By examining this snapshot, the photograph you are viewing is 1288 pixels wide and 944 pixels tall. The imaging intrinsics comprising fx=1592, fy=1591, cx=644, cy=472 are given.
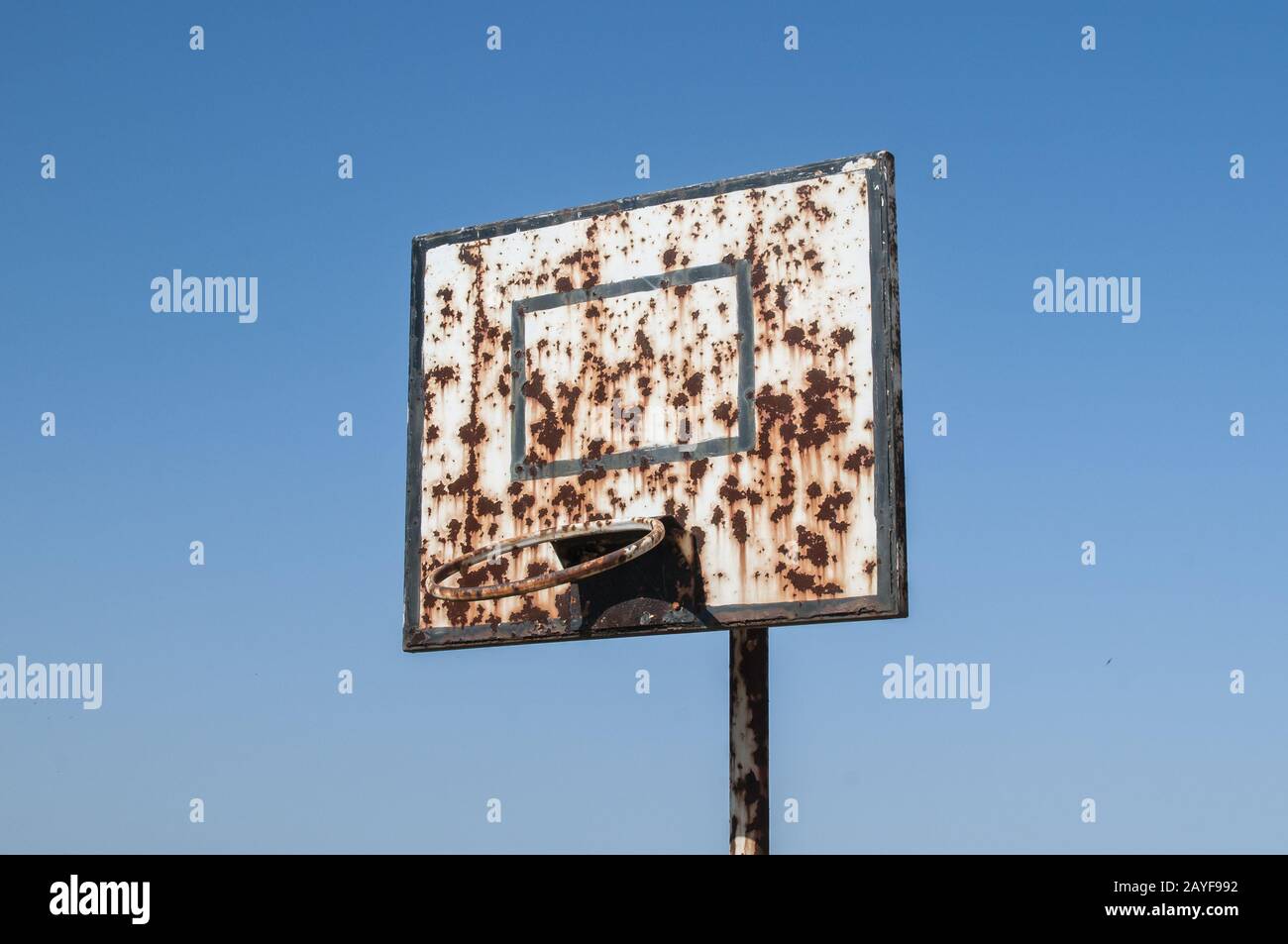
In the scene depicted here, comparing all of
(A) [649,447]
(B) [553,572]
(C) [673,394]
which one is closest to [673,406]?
(C) [673,394]

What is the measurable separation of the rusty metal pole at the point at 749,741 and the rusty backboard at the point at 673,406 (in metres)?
0.26

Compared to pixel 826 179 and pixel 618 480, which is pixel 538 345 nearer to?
pixel 618 480

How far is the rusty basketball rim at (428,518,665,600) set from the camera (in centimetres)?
460

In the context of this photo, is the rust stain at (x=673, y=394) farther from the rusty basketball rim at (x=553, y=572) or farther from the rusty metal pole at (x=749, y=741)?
the rusty metal pole at (x=749, y=741)

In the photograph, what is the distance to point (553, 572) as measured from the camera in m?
4.77

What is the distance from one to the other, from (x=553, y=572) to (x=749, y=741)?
0.79m

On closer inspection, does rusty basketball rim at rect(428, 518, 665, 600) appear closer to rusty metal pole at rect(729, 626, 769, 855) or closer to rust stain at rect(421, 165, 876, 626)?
rust stain at rect(421, 165, 876, 626)

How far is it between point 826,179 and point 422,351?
1509 millimetres

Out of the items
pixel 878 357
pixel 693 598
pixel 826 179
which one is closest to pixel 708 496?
pixel 693 598

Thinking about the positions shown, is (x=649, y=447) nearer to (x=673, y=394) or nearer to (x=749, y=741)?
(x=673, y=394)

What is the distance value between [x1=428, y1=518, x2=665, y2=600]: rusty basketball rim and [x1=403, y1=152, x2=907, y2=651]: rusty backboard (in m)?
0.11

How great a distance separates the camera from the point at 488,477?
5188 mm
